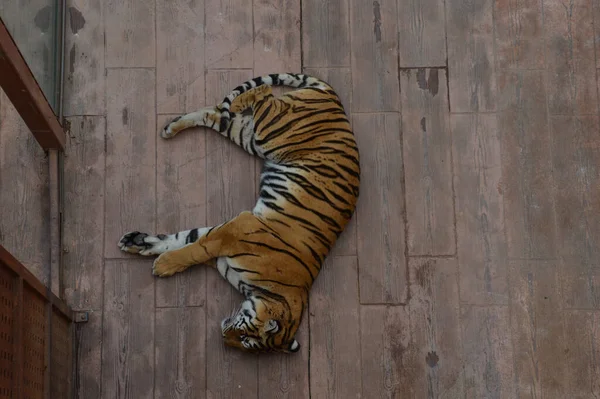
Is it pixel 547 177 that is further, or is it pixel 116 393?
pixel 547 177

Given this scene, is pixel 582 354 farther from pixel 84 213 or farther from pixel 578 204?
pixel 84 213

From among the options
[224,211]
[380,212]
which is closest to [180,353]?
[224,211]

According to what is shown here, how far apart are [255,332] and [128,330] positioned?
65 centimetres

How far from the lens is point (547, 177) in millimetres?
3480

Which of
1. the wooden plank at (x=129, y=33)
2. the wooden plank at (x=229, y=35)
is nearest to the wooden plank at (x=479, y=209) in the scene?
the wooden plank at (x=229, y=35)

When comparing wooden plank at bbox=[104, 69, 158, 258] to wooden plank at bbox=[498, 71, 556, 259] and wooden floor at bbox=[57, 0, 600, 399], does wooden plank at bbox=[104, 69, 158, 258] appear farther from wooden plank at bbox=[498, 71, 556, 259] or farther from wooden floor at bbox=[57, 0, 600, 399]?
wooden plank at bbox=[498, 71, 556, 259]

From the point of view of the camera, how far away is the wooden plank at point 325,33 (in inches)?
139

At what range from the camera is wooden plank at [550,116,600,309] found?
11.1 feet

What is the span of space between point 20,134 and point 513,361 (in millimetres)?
2677

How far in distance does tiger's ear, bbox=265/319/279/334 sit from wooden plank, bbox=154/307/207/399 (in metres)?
0.40

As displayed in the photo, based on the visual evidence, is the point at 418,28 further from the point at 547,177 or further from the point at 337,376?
the point at 337,376

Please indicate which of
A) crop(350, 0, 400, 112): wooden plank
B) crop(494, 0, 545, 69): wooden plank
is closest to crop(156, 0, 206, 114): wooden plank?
crop(350, 0, 400, 112): wooden plank

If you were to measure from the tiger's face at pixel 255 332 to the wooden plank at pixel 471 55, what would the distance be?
1.46 metres

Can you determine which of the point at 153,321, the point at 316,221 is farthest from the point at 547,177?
the point at 153,321
